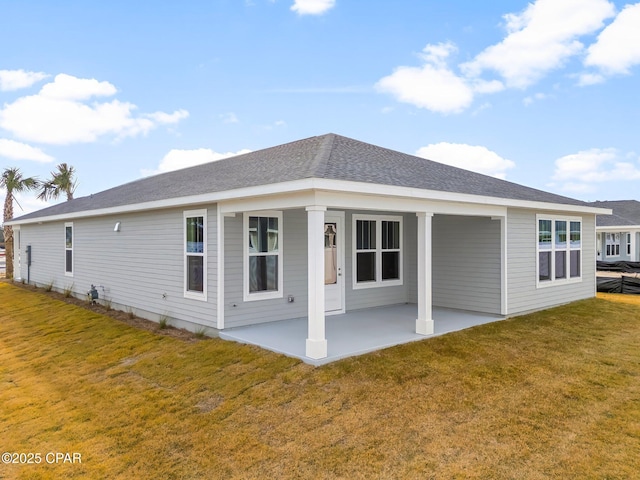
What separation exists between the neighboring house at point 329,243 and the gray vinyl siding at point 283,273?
0.02 metres

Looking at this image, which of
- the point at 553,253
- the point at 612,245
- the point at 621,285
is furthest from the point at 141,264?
the point at 612,245

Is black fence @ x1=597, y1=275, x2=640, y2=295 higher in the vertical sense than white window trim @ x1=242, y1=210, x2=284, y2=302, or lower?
lower

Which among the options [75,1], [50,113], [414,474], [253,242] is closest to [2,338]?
[253,242]

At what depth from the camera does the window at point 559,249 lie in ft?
33.3

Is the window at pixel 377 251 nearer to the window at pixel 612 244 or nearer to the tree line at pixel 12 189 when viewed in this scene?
the tree line at pixel 12 189

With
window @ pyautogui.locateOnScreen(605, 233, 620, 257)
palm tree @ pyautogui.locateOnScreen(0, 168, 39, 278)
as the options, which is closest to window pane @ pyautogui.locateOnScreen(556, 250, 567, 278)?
window @ pyautogui.locateOnScreen(605, 233, 620, 257)

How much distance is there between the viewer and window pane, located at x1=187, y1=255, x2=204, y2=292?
792 centimetres

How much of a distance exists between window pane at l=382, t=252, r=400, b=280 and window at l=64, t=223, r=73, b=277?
397 inches

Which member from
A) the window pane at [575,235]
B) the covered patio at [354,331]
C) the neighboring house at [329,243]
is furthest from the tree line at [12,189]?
the window pane at [575,235]

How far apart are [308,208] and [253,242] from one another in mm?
2401

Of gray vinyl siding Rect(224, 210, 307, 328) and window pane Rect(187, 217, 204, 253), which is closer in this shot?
gray vinyl siding Rect(224, 210, 307, 328)

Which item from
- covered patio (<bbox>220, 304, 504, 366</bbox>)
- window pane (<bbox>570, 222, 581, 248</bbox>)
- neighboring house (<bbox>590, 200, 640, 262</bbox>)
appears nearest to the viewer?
covered patio (<bbox>220, 304, 504, 366</bbox>)

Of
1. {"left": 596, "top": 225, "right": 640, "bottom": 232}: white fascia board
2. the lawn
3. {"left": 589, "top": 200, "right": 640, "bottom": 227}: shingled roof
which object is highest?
{"left": 589, "top": 200, "right": 640, "bottom": 227}: shingled roof

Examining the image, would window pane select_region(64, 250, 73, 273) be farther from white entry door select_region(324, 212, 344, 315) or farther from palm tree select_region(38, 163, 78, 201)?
palm tree select_region(38, 163, 78, 201)
